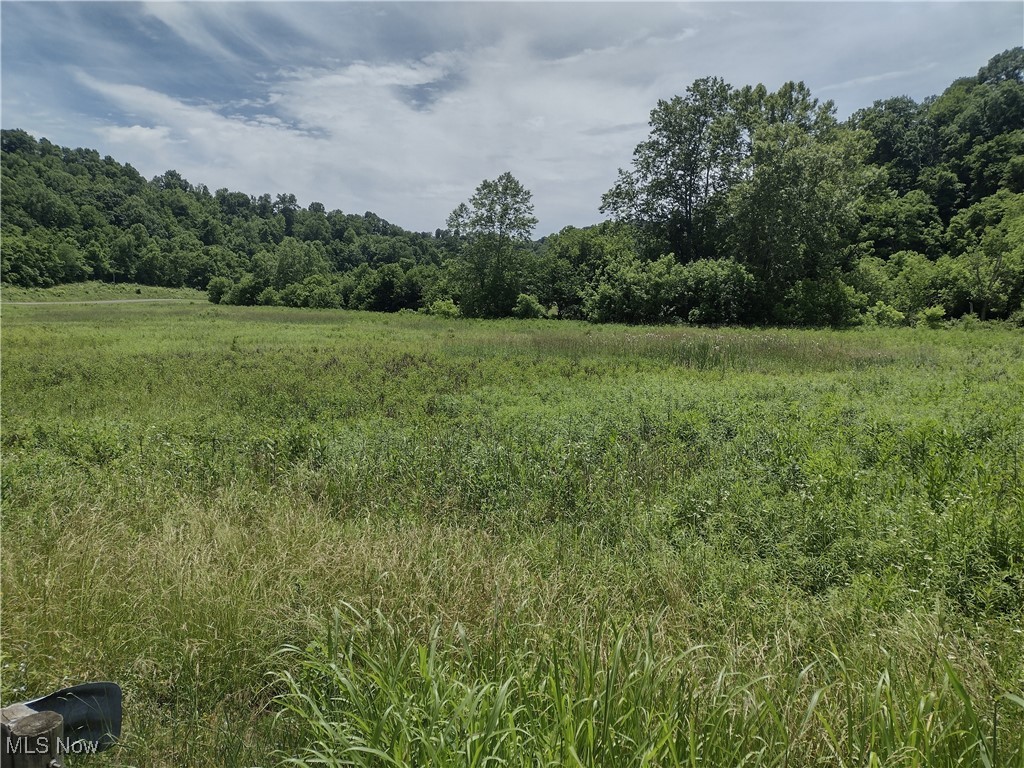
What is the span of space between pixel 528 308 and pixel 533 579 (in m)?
40.5

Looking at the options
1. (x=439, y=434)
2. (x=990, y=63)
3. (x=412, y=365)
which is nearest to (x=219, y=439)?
(x=439, y=434)

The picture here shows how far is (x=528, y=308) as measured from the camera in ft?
144

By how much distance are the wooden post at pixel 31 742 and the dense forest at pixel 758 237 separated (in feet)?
119

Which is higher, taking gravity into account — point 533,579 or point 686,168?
point 686,168

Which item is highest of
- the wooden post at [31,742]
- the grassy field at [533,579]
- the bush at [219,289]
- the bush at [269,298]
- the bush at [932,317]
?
the bush at [219,289]

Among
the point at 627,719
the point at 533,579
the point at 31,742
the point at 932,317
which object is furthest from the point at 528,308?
the point at 31,742

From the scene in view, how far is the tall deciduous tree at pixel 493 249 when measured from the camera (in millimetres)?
47688

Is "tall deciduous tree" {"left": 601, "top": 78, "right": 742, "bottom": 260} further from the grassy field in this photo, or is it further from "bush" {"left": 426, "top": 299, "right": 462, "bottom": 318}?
the grassy field

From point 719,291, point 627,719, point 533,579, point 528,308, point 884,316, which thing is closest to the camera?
point 627,719

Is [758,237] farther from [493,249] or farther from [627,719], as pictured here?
[627,719]

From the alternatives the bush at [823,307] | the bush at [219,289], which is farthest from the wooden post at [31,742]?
the bush at [219,289]

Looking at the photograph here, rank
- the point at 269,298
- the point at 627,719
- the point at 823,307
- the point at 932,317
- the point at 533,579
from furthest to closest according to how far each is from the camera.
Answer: the point at 269,298 → the point at 823,307 → the point at 932,317 → the point at 533,579 → the point at 627,719

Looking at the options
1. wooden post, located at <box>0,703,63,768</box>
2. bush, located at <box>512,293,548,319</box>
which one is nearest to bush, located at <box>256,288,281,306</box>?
bush, located at <box>512,293,548,319</box>

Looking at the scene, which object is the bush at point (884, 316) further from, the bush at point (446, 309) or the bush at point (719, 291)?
the bush at point (446, 309)
